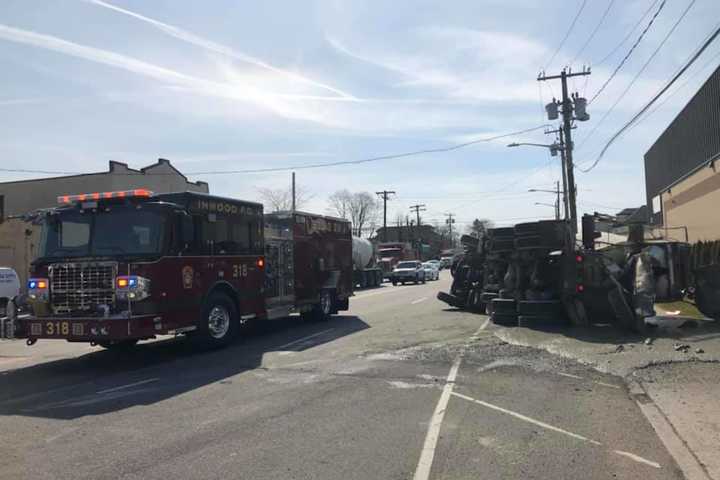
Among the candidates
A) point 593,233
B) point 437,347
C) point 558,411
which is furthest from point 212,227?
point 593,233

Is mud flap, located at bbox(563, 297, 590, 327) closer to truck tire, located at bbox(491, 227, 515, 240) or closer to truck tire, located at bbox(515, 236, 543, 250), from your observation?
truck tire, located at bbox(515, 236, 543, 250)

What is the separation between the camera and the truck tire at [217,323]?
36.9ft

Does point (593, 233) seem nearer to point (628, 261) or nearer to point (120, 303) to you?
point (628, 261)

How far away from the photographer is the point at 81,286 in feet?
32.9

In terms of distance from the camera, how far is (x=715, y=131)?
76.8ft

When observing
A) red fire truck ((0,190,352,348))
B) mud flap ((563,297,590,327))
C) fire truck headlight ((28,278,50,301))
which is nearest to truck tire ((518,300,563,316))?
mud flap ((563,297,590,327))

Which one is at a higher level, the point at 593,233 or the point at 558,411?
the point at 593,233

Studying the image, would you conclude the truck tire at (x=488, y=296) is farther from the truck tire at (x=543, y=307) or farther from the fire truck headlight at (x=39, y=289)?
the fire truck headlight at (x=39, y=289)

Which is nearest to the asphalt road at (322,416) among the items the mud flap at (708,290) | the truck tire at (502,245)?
the truck tire at (502,245)

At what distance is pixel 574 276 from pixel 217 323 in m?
7.48

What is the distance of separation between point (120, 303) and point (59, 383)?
4.92 feet

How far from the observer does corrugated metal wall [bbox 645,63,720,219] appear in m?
23.6

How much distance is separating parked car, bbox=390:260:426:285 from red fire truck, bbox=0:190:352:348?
100 ft

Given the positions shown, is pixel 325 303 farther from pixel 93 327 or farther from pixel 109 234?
pixel 93 327
